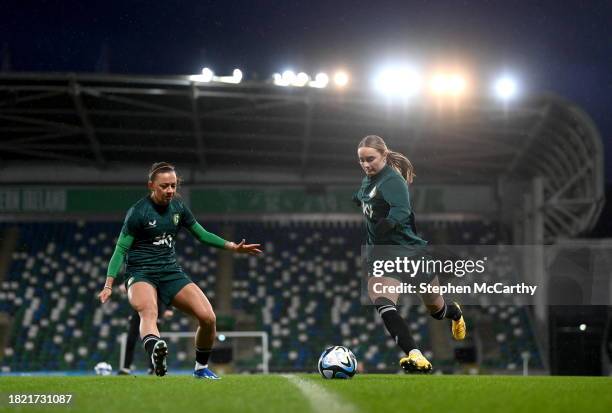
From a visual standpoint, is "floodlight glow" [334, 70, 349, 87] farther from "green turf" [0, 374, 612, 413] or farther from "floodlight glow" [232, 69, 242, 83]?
"green turf" [0, 374, 612, 413]

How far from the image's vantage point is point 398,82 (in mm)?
22734

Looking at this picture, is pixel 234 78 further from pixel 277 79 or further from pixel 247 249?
pixel 247 249

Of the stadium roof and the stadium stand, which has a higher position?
the stadium roof

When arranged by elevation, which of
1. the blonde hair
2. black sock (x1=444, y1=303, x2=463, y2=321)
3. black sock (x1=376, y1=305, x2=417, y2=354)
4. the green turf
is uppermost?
the blonde hair

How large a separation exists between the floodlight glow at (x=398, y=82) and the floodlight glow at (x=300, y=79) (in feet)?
6.61

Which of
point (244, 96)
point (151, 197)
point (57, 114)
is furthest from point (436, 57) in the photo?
point (151, 197)

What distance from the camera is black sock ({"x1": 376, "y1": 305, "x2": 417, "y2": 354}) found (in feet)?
24.8

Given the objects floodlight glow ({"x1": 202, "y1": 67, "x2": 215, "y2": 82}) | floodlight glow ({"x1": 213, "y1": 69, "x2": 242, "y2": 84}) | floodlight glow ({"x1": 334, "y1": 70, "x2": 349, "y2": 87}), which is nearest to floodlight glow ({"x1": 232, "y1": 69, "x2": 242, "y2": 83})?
floodlight glow ({"x1": 213, "y1": 69, "x2": 242, "y2": 84})

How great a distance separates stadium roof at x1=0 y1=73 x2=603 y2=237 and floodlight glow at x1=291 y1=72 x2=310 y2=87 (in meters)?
0.28

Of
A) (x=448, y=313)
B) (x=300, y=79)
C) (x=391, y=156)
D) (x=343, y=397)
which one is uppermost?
(x=300, y=79)

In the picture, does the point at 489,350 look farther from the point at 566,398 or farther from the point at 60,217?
the point at 566,398

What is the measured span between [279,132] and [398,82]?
5320 millimetres

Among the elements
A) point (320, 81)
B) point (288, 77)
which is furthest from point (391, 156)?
point (320, 81)

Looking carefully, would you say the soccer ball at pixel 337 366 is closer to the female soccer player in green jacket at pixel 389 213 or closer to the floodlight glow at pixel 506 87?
the female soccer player in green jacket at pixel 389 213
